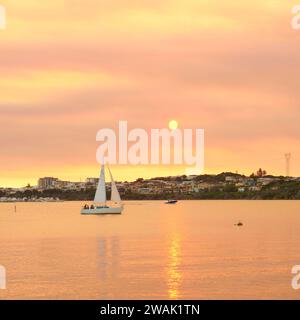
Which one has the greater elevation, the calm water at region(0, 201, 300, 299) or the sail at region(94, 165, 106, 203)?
the sail at region(94, 165, 106, 203)

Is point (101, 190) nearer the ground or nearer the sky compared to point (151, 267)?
nearer the sky

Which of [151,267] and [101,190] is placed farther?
[101,190]

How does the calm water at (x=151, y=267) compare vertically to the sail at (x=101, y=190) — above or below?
below

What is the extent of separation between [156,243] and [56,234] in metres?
25.5

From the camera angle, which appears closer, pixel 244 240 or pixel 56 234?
pixel 244 240

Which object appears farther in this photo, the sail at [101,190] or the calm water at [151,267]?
the sail at [101,190]

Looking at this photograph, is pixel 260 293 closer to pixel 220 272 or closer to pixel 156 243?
A: pixel 220 272

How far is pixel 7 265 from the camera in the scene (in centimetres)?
6250

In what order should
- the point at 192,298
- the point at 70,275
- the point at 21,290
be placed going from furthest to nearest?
the point at 70,275
the point at 21,290
the point at 192,298

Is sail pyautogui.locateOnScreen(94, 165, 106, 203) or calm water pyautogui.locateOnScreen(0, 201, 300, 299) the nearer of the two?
calm water pyautogui.locateOnScreen(0, 201, 300, 299)
